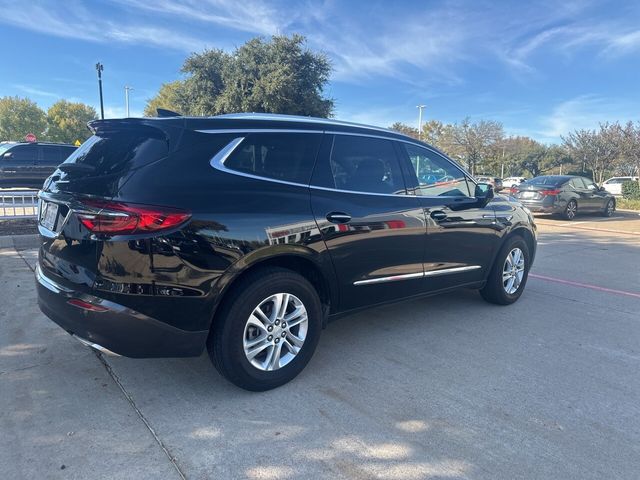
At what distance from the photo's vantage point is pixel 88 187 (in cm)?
283

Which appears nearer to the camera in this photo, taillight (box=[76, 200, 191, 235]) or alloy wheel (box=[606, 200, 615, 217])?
taillight (box=[76, 200, 191, 235])

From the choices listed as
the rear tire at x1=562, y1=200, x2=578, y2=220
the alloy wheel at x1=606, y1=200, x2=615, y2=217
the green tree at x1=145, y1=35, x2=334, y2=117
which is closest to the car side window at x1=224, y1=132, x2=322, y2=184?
the rear tire at x1=562, y1=200, x2=578, y2=220

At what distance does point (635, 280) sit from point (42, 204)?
25.0ft

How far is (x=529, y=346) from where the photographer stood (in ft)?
13.6

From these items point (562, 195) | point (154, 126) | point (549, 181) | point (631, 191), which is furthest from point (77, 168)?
point (631, 191)

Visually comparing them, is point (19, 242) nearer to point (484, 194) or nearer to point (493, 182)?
point (484, 194)

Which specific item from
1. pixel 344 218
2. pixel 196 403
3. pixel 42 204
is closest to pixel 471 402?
pixel 344 218

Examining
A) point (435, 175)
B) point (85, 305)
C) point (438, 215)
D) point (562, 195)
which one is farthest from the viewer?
point (562, 195)

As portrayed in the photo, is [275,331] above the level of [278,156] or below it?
below

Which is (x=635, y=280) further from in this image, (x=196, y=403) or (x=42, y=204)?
(x=42, y=204)

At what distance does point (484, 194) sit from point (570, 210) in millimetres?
12613

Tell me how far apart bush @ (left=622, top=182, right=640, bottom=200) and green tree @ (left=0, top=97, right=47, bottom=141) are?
64.2 meters

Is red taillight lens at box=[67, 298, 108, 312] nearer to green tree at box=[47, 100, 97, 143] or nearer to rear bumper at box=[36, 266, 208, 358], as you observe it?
rear bumper at box=[36, 266, 208, 358]

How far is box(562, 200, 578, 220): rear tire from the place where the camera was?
50.4 ft
